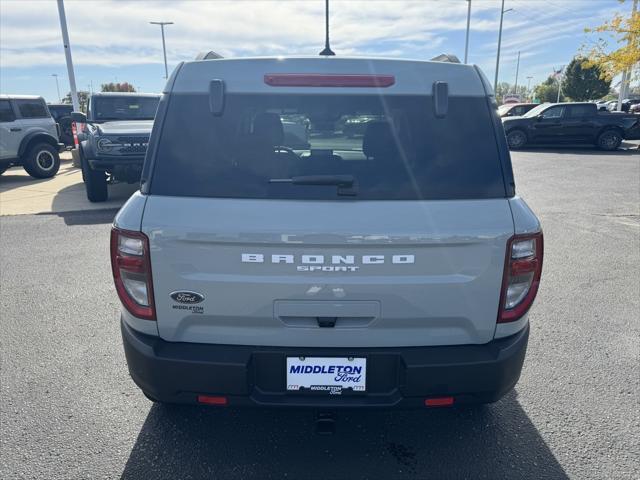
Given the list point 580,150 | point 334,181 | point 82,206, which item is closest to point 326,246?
point 334,181

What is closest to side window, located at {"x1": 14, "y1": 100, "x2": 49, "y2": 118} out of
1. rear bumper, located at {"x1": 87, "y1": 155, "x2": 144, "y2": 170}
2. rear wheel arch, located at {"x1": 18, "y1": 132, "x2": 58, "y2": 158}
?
rear wheel arch, located at {"x1": 18, "y1": 132, "x2": 58, "y2": 158}

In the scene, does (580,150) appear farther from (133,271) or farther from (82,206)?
(133,271)

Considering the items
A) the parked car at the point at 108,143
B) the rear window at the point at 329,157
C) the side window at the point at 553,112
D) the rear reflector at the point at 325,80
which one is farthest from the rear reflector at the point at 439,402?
the side window at the point at 553,112

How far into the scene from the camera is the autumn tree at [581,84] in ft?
155

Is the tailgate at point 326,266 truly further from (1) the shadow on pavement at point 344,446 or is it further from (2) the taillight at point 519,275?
(1) the shadow on pavement at point 344,446

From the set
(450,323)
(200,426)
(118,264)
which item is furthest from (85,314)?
(450,323)

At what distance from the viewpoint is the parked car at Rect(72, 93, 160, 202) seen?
854cm

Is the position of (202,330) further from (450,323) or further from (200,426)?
(450,323)

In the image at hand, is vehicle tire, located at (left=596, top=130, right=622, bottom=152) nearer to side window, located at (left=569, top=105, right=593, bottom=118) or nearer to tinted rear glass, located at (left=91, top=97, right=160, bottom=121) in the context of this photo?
side window, located at (left=569, top=105, right=593, bottom=118)

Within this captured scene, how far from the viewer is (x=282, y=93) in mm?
2127

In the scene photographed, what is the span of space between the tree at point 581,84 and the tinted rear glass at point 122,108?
4885cm

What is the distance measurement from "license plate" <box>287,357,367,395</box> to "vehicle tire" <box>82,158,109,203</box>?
8.16 metres

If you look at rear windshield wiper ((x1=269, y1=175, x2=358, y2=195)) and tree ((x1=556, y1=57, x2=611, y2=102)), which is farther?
tree ((x1=556, y1=57, x2=611, y2=102))

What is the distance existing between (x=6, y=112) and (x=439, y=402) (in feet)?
44.2
